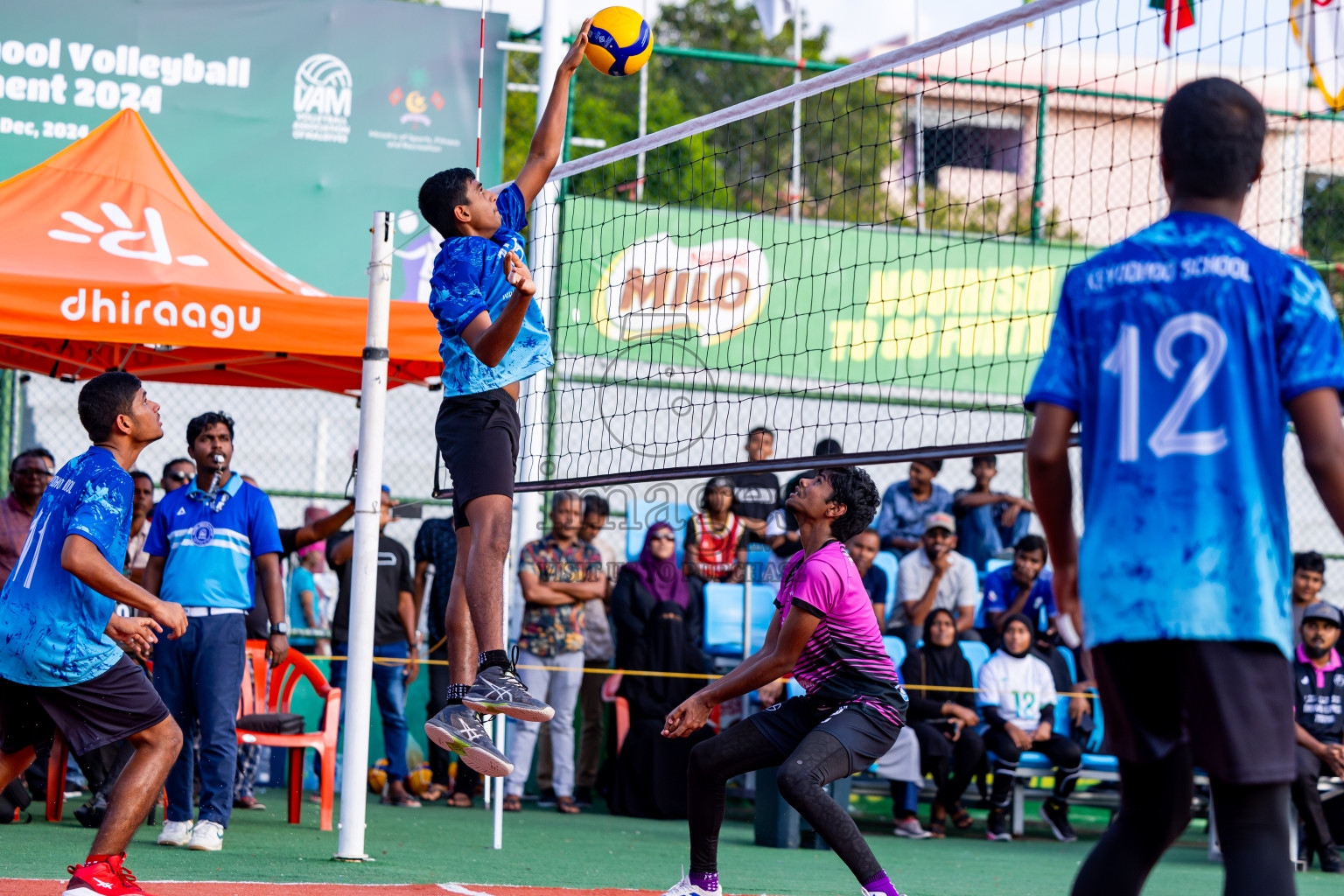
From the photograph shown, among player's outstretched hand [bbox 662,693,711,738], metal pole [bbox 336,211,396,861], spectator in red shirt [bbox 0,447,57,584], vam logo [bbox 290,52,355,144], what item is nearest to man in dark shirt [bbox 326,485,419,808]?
spectator in red shirt [bbox 0,447,57,584]

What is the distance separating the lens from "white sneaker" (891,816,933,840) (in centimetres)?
952

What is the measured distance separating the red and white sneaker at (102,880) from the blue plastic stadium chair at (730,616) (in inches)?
234

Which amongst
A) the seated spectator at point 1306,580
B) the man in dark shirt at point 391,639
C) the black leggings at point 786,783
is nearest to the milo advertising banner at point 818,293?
the man in dark shirt at point 391,639

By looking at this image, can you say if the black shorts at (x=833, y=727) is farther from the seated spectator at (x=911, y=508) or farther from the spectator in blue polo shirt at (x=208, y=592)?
the seated spectator at (x=911, y=508)

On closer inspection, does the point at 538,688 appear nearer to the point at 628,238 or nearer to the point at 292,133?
the point at 628,238

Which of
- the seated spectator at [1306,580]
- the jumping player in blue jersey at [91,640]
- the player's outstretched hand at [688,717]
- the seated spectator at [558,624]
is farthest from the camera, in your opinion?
the seated spectator at [558,624]

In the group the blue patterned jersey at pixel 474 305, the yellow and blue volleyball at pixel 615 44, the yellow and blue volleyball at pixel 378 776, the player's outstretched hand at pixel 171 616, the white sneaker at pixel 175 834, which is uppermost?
the yellow and blue volleyball at pixel 615 44

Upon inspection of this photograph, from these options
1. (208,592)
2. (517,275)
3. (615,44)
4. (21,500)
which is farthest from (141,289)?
(517,275)

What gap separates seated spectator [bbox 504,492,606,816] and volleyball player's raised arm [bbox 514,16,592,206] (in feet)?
15.2

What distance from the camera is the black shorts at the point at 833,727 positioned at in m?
5.51

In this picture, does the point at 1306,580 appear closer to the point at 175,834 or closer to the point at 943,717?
the point at 943,717

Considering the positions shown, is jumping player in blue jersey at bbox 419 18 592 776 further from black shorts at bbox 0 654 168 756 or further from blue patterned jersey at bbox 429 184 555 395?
black shorts at bbox 0 654 168 756

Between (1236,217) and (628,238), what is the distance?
27.9 ft

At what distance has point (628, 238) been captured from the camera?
1131cm
